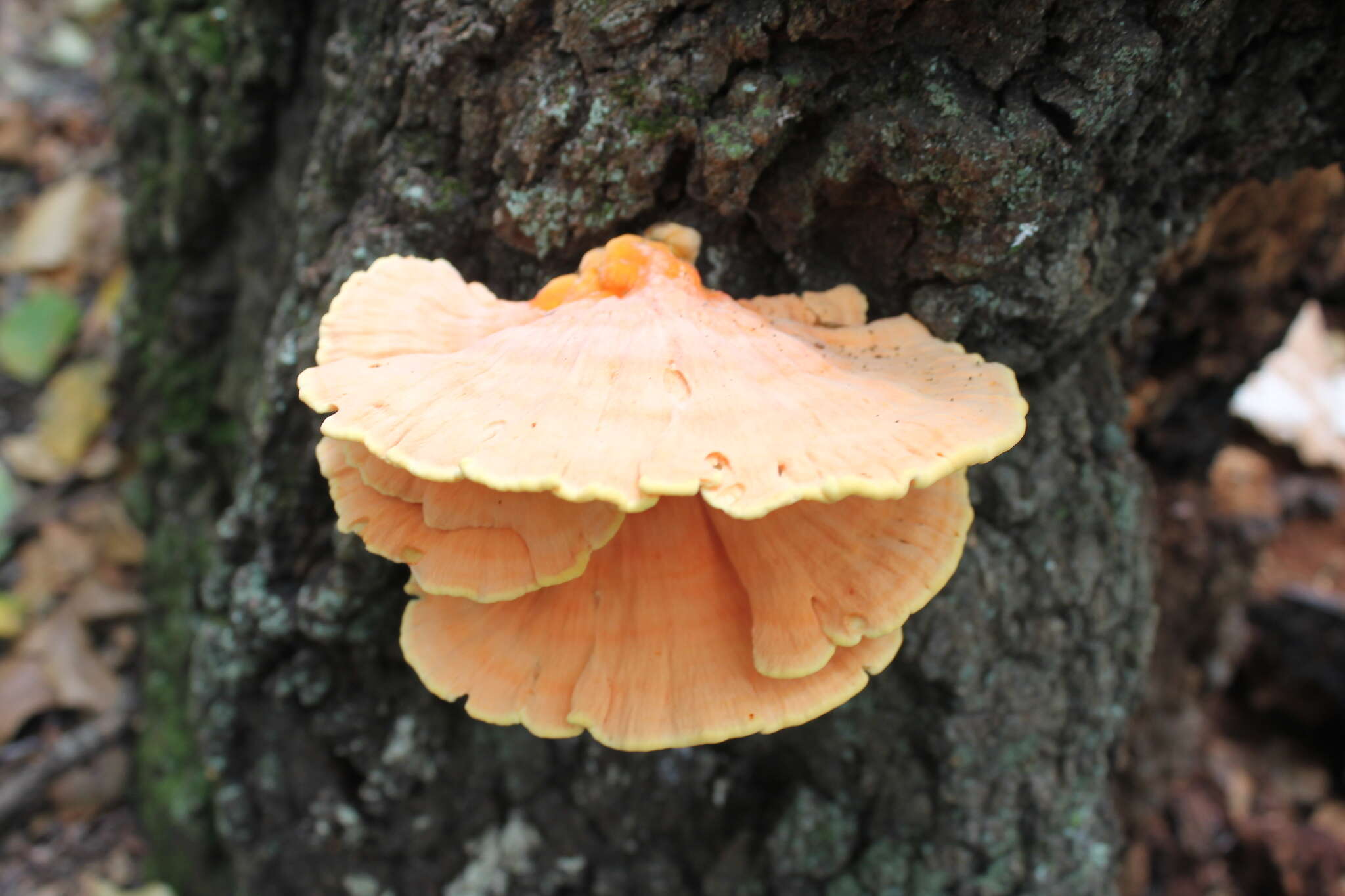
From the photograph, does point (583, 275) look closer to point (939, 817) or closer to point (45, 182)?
point (939, 817)

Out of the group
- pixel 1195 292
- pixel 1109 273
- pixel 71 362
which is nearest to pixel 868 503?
pixel 1109 273

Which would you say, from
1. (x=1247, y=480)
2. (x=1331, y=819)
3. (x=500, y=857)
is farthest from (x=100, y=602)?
(x=1247, y=480)

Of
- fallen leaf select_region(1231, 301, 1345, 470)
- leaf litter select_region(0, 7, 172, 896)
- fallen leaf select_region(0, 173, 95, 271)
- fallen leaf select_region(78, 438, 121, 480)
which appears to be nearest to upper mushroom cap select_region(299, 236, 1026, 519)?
leaf litter select_region(0, 7, 172, 896)

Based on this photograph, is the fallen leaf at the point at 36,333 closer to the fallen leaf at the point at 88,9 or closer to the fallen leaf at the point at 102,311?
the fallen leaf at the point at 102,311

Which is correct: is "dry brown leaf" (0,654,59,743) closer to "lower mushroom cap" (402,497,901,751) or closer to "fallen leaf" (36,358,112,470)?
"fallen leaf" (36,358,112,470)

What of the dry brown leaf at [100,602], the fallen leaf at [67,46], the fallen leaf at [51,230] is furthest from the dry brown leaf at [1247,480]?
the fallen leaf at [67,46]
